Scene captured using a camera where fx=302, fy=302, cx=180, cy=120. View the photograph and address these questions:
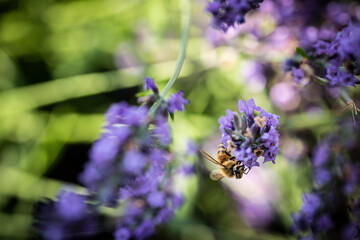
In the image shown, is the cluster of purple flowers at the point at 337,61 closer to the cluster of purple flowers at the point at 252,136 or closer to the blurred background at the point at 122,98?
the cluster of purple flowers at the point at 252,136

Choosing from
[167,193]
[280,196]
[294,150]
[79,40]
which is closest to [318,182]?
[294,150]

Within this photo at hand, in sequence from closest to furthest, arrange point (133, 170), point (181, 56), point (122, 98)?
point (133, 170)
point (181, 56)
point (122, 98)

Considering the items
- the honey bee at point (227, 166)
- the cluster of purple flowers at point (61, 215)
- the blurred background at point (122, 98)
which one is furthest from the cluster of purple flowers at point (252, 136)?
the blurred background at point (122, 98)

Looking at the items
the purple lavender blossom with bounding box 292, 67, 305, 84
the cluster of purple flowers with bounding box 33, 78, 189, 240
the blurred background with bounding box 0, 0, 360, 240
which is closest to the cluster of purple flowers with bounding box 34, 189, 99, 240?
the cluster of purple flowers with bounding box 33, 78, 189, 240

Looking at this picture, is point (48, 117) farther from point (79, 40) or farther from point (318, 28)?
point (318, 28)

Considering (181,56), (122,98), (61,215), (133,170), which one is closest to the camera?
(133,170)

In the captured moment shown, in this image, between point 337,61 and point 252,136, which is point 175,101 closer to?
point 252,136

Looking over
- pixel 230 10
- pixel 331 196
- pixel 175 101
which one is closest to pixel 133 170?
pixel 175 101
